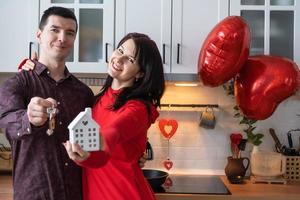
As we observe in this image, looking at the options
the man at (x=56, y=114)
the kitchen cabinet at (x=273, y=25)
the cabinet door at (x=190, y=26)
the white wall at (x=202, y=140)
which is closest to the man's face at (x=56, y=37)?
the man at (x=56, y=114)

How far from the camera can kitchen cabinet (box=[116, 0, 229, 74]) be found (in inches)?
85.4

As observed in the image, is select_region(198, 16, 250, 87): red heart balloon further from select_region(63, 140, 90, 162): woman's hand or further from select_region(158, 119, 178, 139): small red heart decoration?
select_region(63, 140, 90, 162): woman's hand

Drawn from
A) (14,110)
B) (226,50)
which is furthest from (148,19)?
(14,110)

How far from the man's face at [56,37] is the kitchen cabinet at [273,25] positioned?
3.70ft

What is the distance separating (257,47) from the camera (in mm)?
2199

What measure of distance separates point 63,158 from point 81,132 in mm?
506

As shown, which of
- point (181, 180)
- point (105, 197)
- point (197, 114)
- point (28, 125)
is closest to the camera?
point (28, 125)

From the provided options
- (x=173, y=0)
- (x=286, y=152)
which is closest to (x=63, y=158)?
(x=173, y=0)

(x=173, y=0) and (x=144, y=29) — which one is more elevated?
(x=173, y=0)

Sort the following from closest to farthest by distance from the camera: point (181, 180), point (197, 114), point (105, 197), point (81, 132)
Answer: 1. point (81, 132)
2. point (105, 197)
3. point (181, 180)
4. point (197, 114)

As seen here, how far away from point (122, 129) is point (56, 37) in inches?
20.1

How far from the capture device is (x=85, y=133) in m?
0.86

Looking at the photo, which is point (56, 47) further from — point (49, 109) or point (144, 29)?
point (144, 29)

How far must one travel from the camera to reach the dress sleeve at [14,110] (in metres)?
1.07
